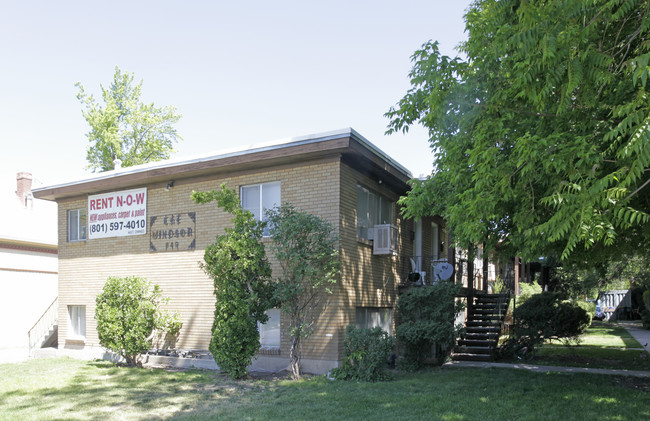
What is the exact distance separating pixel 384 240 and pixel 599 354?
27.9 feet

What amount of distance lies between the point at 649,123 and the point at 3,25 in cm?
1417

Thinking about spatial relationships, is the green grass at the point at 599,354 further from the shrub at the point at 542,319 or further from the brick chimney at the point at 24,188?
the brick chimney at the point at 24,188

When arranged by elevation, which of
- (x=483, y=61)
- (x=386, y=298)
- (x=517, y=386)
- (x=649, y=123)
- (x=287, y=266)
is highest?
(x=483, y=61)

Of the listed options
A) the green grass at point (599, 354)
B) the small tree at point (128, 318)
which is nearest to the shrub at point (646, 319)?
the green grass at point (599, 354)

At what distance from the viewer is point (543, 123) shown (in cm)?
766

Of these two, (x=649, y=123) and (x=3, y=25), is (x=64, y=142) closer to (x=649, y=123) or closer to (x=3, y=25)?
(x=3, y=25)

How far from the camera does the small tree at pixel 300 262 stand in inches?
421

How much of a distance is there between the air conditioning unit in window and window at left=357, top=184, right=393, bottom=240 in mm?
208

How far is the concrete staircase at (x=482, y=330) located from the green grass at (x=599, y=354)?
130cm

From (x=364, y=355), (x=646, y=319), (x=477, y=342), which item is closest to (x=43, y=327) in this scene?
(x=364, y=355)

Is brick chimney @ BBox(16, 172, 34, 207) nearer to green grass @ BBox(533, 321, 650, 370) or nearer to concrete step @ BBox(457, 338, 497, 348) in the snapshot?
concrete step @ BBox(457, 338, 497, 348)

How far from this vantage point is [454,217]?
8539 millimetres

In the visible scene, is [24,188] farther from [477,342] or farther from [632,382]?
[632,382]

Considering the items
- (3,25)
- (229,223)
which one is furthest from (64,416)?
(3,25)
